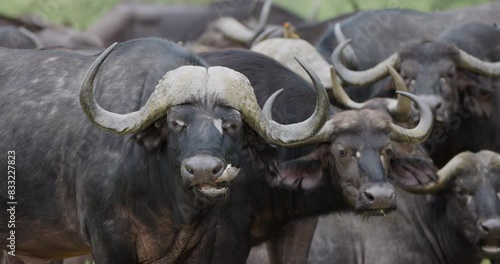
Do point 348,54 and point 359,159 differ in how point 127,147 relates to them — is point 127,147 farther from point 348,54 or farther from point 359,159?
point 348,54

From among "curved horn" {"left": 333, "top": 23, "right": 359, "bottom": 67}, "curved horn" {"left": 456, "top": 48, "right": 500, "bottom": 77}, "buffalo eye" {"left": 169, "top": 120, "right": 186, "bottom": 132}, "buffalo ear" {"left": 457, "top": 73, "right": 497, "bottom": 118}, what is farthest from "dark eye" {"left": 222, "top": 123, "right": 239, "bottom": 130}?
"curved horn" {"left": 333, "top": 23, "right": 359, "bottom": 67}

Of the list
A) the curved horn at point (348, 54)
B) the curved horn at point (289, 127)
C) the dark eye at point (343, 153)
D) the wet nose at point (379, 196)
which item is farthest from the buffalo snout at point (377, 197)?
the curved horn at point (348, 54)

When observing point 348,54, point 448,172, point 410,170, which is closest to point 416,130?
point 410,170

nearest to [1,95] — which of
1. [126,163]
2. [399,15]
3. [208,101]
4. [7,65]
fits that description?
[7,65]

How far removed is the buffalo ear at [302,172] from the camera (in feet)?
27.0

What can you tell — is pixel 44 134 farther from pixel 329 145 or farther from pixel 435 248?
pixel 435 248

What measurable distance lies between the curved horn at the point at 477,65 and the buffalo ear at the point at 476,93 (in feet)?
0.48

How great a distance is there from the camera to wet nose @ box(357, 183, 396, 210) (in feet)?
24.9

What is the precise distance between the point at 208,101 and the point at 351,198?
1.67m

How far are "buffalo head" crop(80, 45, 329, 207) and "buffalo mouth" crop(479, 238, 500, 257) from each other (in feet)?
7.69

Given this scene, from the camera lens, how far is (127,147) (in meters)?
6.99

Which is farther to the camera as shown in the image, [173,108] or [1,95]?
[1,95]

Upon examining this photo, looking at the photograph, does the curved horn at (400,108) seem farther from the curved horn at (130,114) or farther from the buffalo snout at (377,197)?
the curved horn at (130,114)

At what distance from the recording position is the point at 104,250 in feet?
22.7
